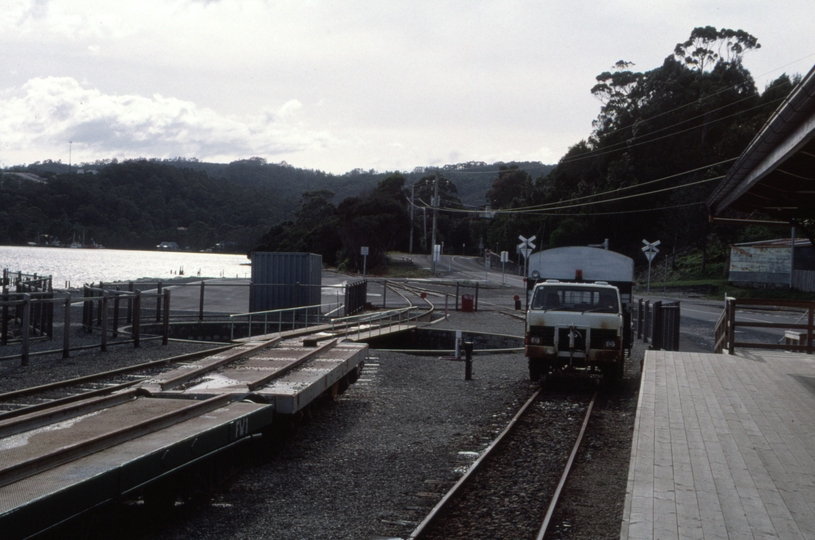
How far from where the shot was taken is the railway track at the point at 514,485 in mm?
6852

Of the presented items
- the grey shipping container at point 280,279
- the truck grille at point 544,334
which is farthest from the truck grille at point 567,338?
the grey shipping container at point 280,279

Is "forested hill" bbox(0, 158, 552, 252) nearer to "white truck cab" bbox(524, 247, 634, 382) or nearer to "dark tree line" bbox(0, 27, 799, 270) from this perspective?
"dark tree line" bbox(0, 27, 799, 270)

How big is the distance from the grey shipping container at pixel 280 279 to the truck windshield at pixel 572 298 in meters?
15.0

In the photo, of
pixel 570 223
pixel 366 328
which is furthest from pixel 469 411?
pixel 570 223

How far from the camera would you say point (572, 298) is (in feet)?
50.2

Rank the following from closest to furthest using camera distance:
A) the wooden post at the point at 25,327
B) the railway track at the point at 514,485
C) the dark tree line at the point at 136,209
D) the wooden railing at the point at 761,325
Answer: the railway track at the point at 514,485
the wooden post at the point at 25,327
the wooden railing at the point at 761,325
the dark tree line at the point at 136,209

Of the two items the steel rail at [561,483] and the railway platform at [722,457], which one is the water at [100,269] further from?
the railway platform at [722,457]

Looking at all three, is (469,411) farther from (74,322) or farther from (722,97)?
(722,97)

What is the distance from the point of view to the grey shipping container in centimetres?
2916

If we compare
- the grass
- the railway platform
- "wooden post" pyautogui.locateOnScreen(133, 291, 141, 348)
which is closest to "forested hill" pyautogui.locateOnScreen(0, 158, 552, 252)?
the grass

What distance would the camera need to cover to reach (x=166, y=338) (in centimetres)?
1911

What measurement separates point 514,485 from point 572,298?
7501 mm

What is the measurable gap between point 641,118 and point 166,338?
219ft

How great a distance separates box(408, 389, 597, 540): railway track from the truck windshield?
310 cm
